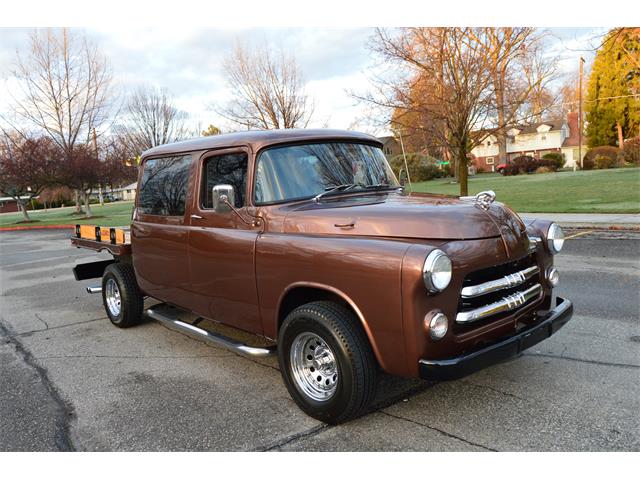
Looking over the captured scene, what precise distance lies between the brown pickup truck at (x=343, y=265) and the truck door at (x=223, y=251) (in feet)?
0.05

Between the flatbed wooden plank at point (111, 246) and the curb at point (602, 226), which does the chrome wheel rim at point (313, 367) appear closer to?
the flatbed wooden plank at point (111, 246)

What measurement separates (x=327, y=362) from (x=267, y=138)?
184 centimetres

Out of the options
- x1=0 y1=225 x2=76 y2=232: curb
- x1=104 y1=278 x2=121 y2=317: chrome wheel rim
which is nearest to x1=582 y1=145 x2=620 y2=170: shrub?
x1=0 y1=225 x2=76 y2=232: curb

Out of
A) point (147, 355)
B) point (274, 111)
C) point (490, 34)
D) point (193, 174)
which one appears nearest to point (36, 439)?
point (147, 355)

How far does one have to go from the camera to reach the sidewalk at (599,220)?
38.9ft

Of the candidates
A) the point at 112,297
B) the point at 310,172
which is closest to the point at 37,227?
the point at 112,297

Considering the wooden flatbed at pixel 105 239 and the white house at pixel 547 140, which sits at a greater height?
the white house at pixel 547 140

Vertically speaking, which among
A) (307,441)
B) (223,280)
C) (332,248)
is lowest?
(307,441)

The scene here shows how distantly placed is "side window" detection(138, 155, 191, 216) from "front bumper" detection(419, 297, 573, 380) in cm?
283

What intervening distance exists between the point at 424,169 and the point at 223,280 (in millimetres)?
45857

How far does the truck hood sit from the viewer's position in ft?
10.7

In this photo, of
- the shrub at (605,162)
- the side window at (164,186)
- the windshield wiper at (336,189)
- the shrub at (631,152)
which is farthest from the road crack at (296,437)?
the shrub at (605,162)

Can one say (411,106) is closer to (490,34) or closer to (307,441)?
(490,34)

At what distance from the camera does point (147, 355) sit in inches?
198
